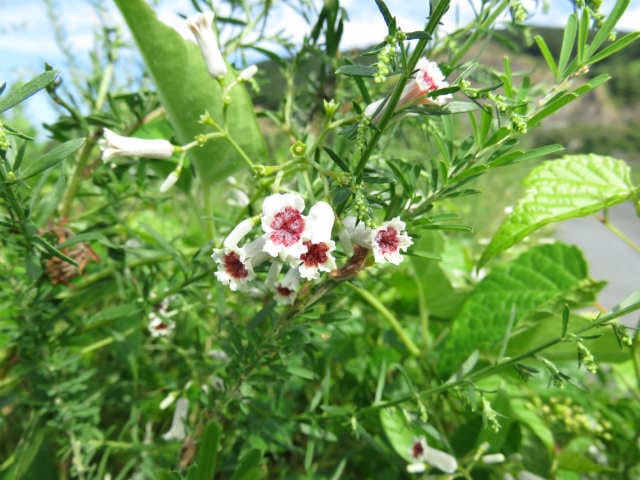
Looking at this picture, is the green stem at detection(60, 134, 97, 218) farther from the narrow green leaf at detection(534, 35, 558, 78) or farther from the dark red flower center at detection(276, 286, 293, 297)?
the narrow green leaf at detection(534, 35, 558, 78)

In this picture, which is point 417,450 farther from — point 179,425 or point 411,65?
point 411,65

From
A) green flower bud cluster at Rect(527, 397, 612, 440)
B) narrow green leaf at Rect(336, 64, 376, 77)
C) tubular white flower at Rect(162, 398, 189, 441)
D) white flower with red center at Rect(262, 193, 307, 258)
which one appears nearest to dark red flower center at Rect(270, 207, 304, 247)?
white flower with red center at Rect(262, 193, 307, 258)

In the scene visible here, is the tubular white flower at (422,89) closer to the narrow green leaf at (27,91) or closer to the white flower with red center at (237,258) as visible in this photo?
the white flower with red center at (237,258)

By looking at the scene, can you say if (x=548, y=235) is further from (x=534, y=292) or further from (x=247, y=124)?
(x=247, y=124)

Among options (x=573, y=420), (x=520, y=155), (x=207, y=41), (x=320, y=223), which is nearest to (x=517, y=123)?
(x=520, y=155)

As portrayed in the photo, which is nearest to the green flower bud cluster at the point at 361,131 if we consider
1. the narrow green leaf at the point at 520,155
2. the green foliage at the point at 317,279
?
the green foliage at the point at 317,279

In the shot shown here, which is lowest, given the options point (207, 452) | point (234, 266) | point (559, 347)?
point (559, 347)

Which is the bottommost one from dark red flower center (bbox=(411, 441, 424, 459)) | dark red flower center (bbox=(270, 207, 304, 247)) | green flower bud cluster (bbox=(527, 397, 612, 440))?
green flower bud cluster (bbox=(527, 397, 612, 440))
